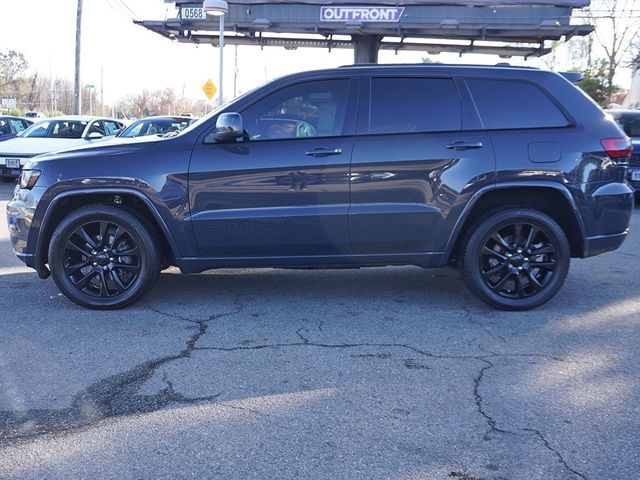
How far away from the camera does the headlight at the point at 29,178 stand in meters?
4.98

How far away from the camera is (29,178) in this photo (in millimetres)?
5043

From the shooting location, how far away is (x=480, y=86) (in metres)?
5.11

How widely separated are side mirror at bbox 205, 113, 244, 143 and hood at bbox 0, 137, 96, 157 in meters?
9.57

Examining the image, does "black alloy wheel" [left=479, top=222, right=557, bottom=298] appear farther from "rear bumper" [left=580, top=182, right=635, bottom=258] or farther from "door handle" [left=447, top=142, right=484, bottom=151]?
"door handle" [left=447, top=142, right=484, bottom=151]

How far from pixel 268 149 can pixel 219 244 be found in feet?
2.87

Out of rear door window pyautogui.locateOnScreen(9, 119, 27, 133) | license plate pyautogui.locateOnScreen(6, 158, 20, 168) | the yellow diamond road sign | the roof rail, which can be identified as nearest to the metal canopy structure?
the yellow diamond road sign

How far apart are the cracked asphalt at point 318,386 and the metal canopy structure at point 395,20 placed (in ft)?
51.2

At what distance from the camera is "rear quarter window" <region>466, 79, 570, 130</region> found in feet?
16.5

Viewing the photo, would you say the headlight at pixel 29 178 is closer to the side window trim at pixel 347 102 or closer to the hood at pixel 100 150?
the hood at pixel 100 150

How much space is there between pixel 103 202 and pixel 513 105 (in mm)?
3540

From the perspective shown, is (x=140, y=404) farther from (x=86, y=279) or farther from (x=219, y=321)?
(x=86, y=279)

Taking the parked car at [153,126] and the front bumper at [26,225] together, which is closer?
the front bumper at [26,225]

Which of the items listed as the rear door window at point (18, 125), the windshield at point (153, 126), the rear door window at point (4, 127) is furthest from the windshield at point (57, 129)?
the rear door window at point (18, 125)

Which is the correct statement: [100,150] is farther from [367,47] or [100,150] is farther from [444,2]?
[367,47]
